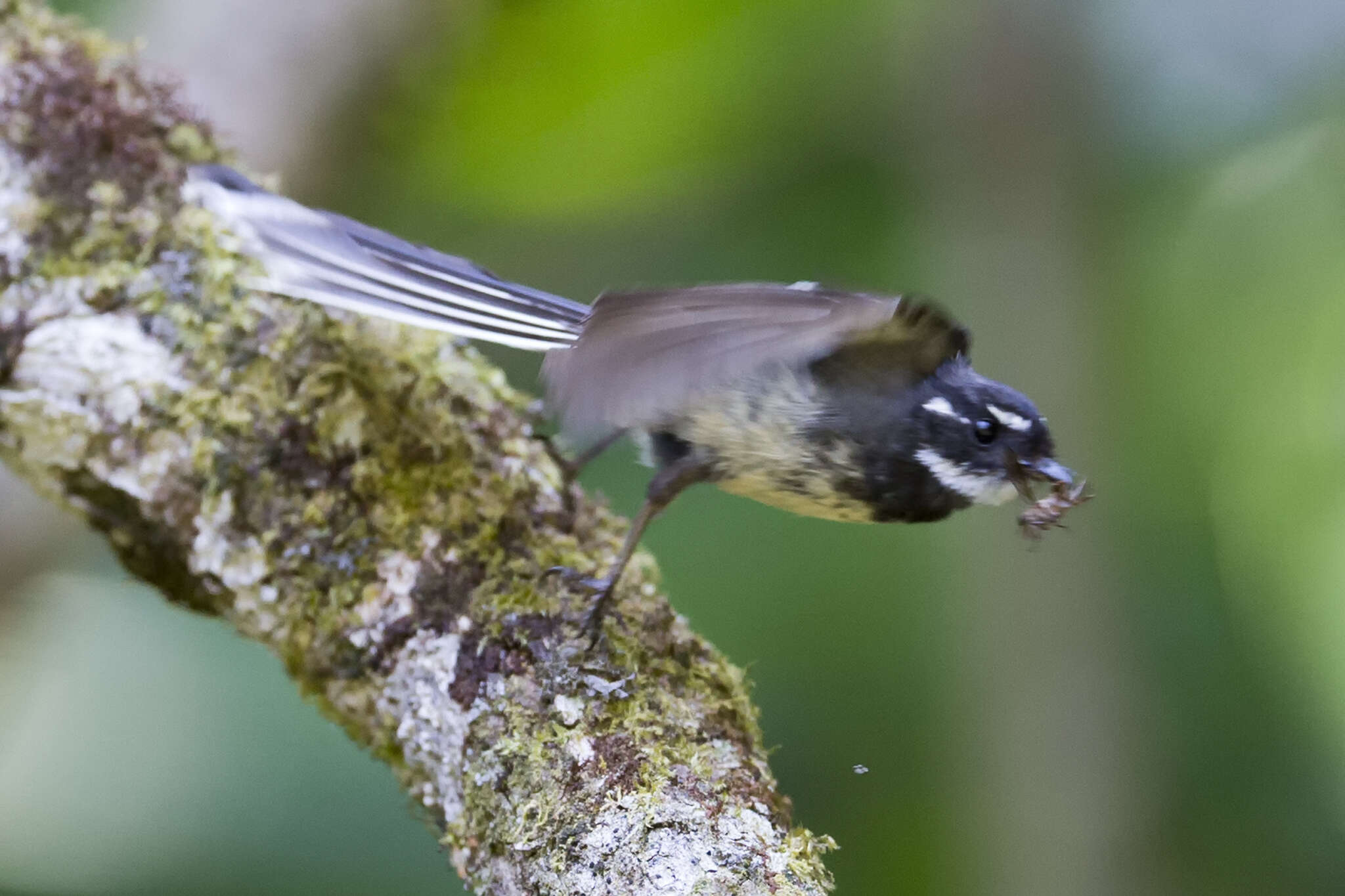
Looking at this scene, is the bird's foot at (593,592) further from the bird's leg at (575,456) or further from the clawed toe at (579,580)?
the bird's leg at (575,456)

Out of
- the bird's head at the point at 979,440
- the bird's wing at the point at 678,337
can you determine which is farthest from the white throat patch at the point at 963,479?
the bird's wing at the point at 678,337

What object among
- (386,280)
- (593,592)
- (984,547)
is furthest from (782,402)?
(984,547)

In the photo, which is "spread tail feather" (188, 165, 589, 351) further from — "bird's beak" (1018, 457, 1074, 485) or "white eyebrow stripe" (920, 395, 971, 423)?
"bird's beak" (1018, 457, 1074, 485)

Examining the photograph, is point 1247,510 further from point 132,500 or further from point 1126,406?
point 132,500

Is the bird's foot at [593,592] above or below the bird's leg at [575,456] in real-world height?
below

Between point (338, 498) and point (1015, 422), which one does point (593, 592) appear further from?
point (1015, 422)

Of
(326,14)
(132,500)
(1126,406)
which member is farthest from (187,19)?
(1126,406)

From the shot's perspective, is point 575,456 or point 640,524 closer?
point 640,524
